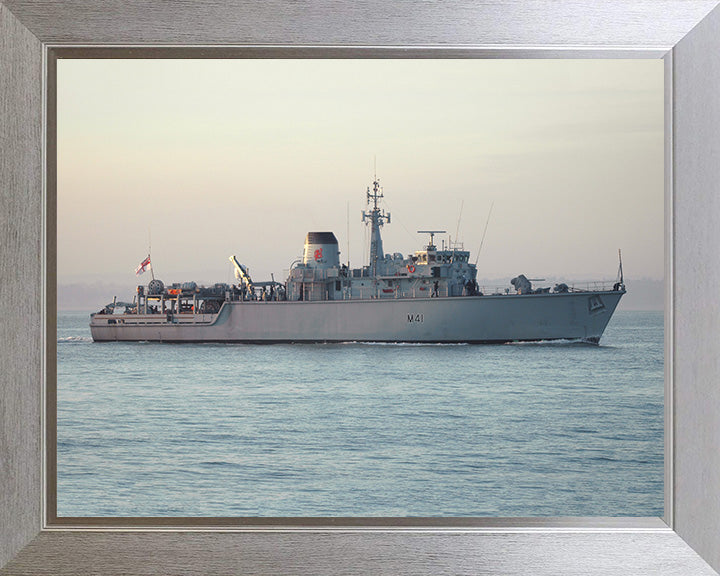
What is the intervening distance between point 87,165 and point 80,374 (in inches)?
171

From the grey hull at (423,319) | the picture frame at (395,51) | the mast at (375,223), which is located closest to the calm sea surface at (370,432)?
the grey hull at (423,319)

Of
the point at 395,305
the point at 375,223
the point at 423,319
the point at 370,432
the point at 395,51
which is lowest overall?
the point at 370,432

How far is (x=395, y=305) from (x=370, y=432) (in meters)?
4.60

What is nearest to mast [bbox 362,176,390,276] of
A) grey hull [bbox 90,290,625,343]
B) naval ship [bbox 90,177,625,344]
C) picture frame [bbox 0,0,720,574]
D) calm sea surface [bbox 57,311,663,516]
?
naval ship [bbox 90,177,625,344]

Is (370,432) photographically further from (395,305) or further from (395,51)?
(395,51)

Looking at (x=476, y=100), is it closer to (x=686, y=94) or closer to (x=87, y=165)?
(x=87, y=165)

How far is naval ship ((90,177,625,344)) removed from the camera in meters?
10.1

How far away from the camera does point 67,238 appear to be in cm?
1336

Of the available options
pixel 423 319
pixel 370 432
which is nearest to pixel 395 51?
pixel 423 319

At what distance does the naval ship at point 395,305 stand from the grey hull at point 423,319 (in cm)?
1

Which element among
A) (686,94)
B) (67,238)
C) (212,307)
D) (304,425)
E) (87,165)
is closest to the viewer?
(686,94)

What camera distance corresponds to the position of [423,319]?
402 inches

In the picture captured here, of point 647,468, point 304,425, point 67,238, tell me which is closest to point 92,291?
point 67,238

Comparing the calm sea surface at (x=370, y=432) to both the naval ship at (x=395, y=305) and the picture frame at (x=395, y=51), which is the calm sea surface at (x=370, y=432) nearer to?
the naval ship at (x=395, y=305)
